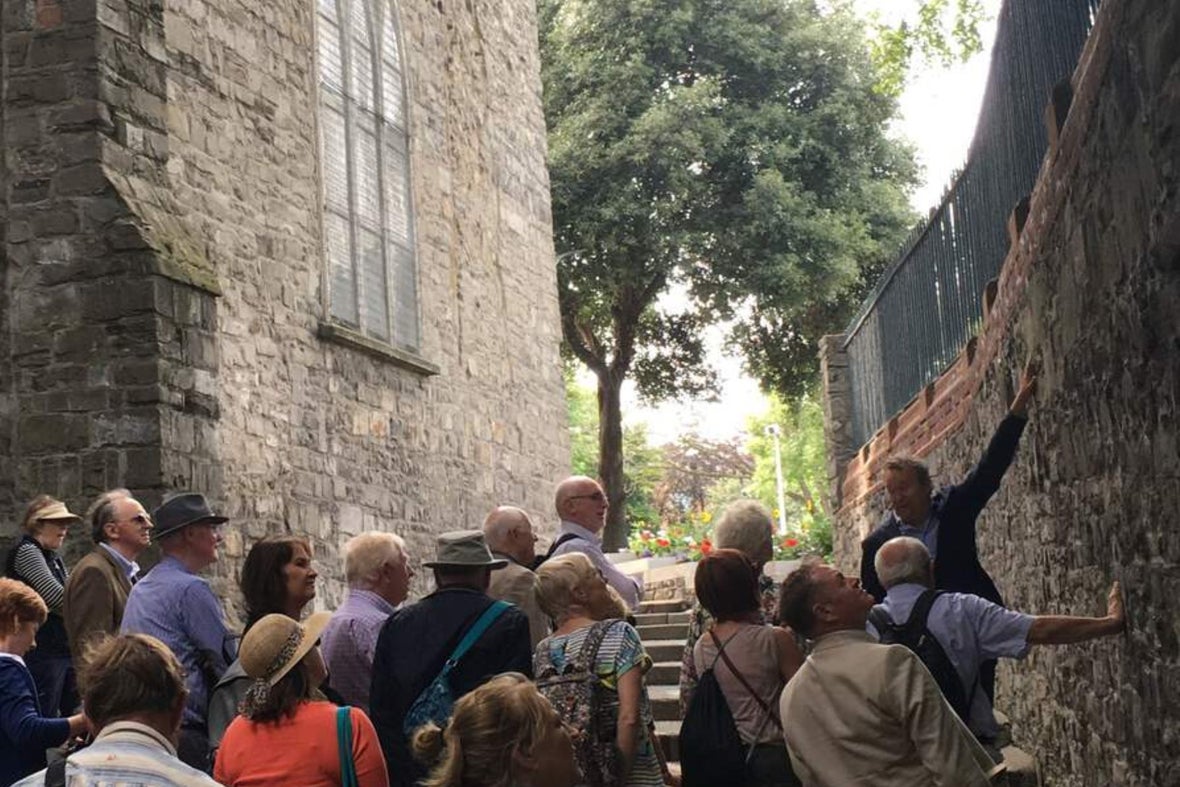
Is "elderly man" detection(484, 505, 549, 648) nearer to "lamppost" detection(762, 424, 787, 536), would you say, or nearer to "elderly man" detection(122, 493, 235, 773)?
"elderly man" detection(122, 493, 235, 773)

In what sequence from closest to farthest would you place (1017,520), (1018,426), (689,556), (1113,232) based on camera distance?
(1113,232), (1018,426), (1017,520), (689,556)

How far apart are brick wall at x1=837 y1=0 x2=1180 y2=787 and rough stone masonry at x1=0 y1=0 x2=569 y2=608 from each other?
4.92 metres

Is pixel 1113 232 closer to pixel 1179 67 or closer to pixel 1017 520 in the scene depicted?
pixel 1179 67

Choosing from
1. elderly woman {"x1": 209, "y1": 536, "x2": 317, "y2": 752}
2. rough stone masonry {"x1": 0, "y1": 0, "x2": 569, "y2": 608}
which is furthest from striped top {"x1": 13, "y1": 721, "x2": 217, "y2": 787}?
rough stone masonry {"x1": 0, "y1": 0, "x2": 569, "y2": 608}

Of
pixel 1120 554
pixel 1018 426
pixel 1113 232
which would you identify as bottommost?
pixel 1120 554

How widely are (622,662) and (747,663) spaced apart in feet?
1.43

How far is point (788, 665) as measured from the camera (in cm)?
503

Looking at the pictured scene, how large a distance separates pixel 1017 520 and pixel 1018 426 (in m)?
1.88

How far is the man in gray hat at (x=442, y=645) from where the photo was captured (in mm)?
4984

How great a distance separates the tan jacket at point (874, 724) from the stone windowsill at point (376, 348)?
26.6ft

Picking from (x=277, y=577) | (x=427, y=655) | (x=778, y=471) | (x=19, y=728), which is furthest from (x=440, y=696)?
(x=778, y=471)

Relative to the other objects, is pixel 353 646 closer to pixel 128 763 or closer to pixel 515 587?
pixel 515 587

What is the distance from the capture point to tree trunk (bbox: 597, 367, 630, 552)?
28.7 m

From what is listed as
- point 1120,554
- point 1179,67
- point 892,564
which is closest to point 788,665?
point 892,564
